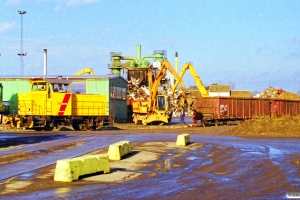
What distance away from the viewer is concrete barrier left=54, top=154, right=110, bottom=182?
41.6 feet

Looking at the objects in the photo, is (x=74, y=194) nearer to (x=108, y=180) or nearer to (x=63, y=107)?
(x=108, y=180)

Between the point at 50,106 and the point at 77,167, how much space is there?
25.5 meters

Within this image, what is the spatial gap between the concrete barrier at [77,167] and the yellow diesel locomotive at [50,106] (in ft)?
79.9

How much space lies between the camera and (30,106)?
123 feet

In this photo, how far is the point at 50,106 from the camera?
124ft

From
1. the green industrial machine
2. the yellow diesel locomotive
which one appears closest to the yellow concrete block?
the yellow diesel locomotive

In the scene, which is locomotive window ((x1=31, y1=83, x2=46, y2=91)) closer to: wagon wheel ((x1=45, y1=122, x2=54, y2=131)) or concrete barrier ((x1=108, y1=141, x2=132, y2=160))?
wagon wheel ((x1=45, y1=122, x2=54, y2=131))

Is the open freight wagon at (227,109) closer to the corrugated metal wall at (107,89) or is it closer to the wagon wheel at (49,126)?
the corrugated metal wall at (107,89)

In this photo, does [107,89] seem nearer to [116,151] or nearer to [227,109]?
[227,109]

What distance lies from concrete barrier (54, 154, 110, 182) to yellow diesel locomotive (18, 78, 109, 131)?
79.9 ft

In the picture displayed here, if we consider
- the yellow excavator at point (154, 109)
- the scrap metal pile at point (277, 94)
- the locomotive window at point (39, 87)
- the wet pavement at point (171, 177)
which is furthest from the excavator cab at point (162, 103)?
the scrap metal pile at point (277, 94)

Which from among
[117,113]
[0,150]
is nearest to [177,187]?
[0,150]

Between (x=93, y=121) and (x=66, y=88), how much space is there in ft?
12.7

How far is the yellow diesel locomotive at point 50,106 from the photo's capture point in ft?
124
